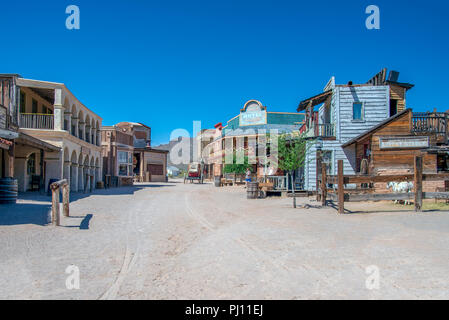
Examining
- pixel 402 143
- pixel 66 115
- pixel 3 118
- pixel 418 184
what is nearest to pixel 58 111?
pixel 66 115

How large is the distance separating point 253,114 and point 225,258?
141 feet

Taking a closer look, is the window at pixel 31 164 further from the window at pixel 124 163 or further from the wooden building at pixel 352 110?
the window at pixel 124 163

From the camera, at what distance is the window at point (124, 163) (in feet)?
126

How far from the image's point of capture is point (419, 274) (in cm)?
422

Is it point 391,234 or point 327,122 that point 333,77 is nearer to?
point 327,122

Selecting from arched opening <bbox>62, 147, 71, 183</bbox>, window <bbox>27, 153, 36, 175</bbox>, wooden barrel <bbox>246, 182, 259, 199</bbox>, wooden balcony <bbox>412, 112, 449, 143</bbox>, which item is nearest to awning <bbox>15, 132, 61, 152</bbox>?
arched opening <bbox>62, 147, 71, 183</bbox>

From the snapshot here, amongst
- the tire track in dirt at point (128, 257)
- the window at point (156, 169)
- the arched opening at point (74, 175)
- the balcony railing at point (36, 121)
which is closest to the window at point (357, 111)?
the tire track in dirt at point (128, 257)

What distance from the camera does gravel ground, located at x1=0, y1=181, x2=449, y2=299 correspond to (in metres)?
3.69

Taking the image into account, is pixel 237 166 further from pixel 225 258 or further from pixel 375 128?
pixel 225 258

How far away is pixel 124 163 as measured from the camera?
38.6 m

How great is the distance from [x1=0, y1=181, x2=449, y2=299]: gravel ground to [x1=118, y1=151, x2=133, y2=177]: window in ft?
98.1

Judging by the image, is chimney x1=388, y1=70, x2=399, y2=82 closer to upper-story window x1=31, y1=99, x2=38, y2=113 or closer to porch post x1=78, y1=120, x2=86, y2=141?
porch post x1=78, y1=120, x2=86, y2=141

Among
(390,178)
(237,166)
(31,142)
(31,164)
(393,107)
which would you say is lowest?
(390,178)
